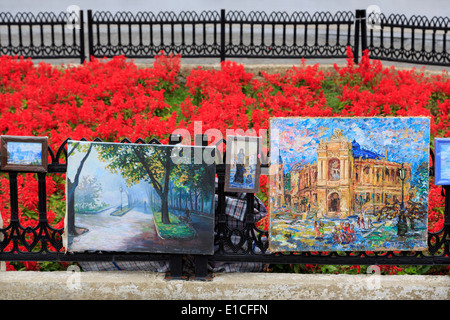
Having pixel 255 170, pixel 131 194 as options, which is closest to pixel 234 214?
pixel 255 170

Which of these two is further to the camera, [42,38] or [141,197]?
[42,38]

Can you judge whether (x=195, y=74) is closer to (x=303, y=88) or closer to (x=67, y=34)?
(x=303, y=88)

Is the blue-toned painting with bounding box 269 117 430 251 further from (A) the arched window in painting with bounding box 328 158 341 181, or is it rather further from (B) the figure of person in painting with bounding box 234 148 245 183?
(B) the figure of person in painting with bounding box 234 148 245 183

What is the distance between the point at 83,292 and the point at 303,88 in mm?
4573

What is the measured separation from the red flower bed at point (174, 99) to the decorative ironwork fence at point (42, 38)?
5.07ft

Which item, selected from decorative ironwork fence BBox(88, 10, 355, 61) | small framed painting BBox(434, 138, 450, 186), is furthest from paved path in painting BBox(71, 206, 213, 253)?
decorative ironwork fence BBox(88, 10, 355, 61)

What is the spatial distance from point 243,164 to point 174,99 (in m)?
4.31

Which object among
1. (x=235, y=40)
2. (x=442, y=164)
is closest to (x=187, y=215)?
(x=442, y=164)

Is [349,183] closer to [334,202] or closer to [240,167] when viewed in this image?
[334,202]

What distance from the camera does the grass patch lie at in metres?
4.89

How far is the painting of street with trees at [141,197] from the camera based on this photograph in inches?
191

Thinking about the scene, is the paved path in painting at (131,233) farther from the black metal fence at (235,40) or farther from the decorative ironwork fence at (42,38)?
the decorative ironwork fence at (42,38)

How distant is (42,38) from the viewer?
11.6 metres

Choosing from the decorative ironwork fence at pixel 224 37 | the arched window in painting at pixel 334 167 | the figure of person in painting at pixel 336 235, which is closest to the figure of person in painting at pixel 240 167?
the arched window in painting at pixel 334 167
